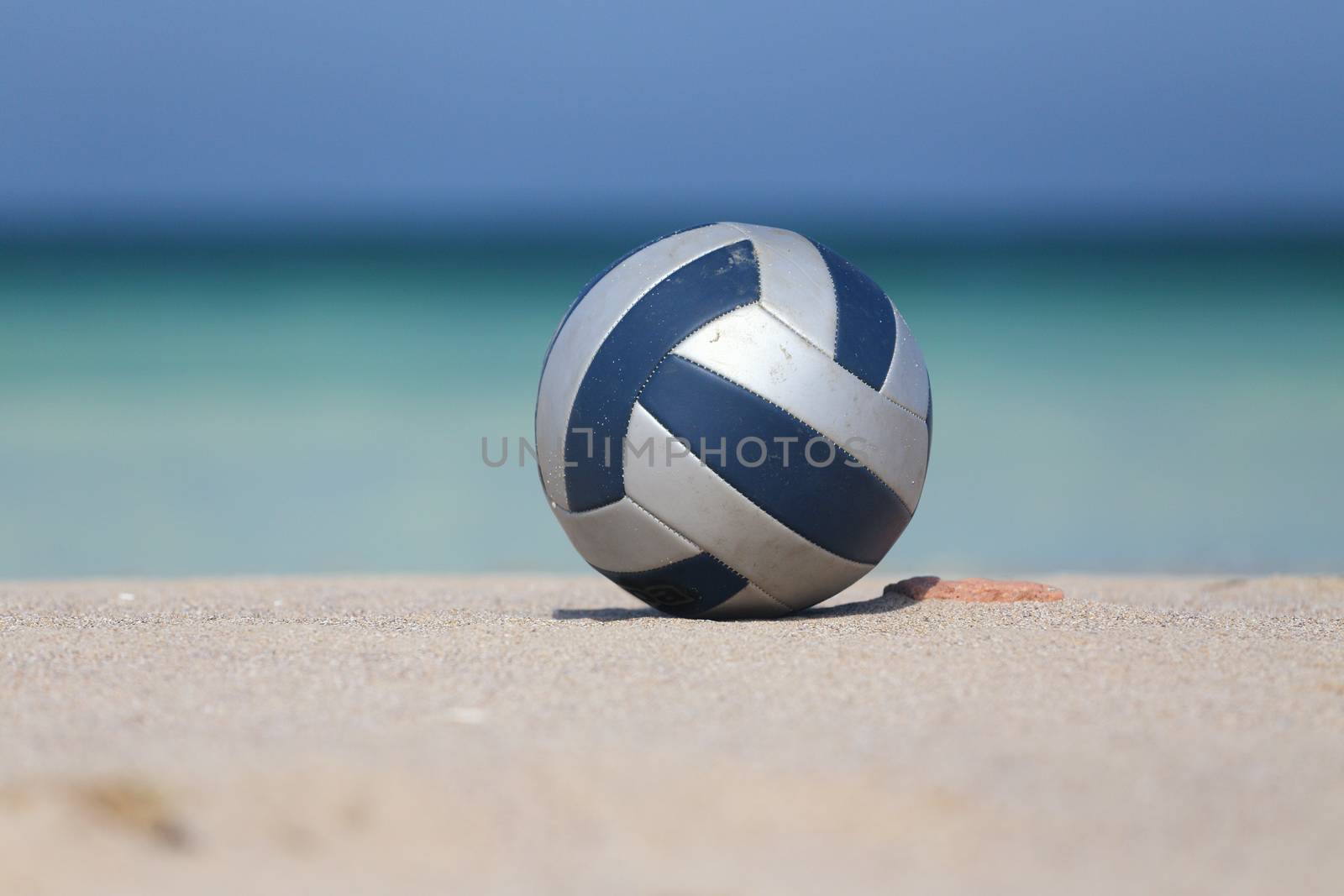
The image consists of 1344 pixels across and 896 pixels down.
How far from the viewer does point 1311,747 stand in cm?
348

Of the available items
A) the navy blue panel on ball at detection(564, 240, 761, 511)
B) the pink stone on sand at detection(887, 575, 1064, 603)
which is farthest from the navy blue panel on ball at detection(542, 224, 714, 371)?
the pink stone on sand at detection(887, 575, 1064, 603)

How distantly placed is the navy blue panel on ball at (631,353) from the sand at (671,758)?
552 mm

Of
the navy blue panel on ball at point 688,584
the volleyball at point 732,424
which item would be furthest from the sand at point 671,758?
the volleyball at point 732,424

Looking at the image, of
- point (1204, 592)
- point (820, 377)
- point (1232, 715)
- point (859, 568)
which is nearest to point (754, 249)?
point (820, 377)

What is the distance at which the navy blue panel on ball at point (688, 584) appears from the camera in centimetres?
484

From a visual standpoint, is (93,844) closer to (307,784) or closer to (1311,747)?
(307,784)

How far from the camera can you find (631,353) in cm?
477

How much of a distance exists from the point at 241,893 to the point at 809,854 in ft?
3.47

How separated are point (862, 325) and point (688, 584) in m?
1.04

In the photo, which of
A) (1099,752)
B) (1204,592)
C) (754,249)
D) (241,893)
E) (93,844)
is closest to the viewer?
(241,893)

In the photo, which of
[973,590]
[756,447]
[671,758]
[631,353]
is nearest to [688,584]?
[756,447]

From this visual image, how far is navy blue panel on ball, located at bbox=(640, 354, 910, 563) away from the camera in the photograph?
15.3 ft

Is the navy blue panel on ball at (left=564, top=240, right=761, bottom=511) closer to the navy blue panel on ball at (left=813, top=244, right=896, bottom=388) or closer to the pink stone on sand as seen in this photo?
the navy blue panel on ball at (left=813, top=244, right=896, bottom=388)

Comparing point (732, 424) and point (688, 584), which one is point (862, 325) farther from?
point (688, 584)
